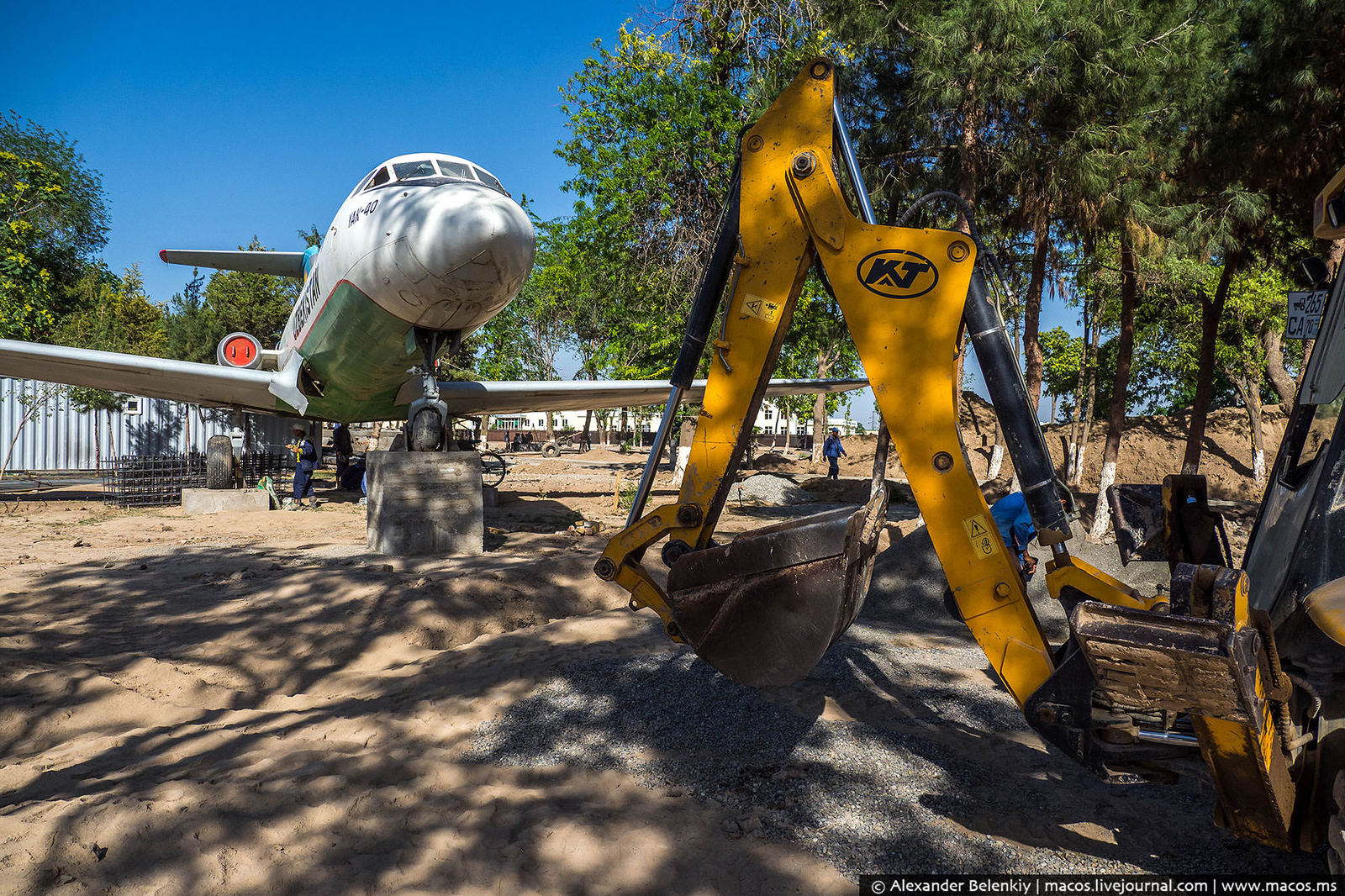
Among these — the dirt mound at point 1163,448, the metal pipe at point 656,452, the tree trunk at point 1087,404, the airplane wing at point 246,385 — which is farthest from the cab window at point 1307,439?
the tree trunk at point 1087,404

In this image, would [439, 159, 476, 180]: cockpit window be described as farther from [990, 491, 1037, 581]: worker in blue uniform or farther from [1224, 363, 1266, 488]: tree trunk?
[1224, 363, 1266, 488]: tree trunk

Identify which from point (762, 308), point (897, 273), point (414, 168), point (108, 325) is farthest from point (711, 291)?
point (108, 325)

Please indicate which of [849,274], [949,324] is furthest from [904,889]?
[849,274]

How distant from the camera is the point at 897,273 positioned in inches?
120

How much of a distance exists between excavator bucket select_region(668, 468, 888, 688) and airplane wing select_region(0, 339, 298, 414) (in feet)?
34.2

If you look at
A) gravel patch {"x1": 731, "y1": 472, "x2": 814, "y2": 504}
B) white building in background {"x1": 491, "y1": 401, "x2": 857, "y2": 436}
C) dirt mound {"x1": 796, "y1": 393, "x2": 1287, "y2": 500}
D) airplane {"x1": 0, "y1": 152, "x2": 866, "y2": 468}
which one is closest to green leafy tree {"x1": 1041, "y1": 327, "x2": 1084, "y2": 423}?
dirt mound {"x1": 796, "y1": 393, "x2": 1287, "y2": 500}

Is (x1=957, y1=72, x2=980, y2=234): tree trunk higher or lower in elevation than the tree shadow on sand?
higher

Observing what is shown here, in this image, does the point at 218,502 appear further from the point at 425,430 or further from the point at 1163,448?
the point at 1163,448

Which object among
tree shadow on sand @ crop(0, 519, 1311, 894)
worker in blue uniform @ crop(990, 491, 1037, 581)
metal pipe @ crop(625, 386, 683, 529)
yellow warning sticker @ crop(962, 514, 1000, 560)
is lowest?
tree shadow on sand @ crop(0, 519, 1311, 894)

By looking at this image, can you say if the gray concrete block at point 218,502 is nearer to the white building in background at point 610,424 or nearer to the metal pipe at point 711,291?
the metal pipe at point 711,291

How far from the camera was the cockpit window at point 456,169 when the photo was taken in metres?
9.35

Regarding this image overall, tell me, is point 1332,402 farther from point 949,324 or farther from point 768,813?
point 768,813

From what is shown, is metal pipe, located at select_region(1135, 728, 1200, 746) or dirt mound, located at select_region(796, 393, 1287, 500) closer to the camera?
metal pipe, located at select_region(1135, 728, 1200, 746)

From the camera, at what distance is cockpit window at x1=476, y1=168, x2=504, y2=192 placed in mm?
9672
